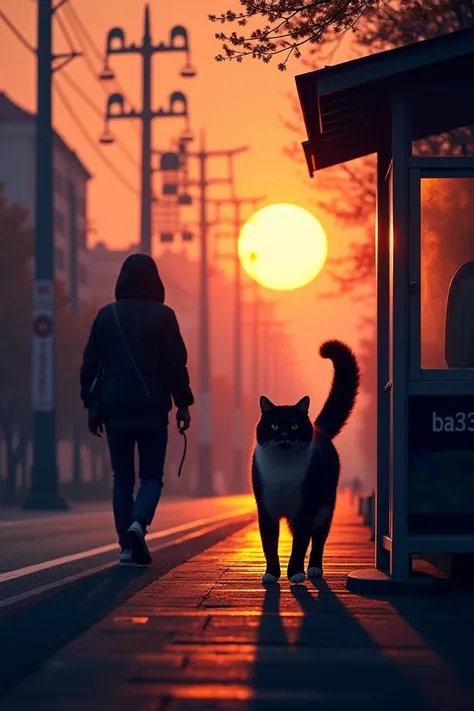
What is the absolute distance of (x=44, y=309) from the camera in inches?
1190

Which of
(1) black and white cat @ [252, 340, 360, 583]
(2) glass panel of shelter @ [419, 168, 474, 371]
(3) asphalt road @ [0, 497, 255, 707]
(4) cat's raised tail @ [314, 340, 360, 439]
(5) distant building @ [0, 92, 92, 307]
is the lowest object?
(3) asphalt road @ [0, 497, 255, 707]

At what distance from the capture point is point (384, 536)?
8.44 metres

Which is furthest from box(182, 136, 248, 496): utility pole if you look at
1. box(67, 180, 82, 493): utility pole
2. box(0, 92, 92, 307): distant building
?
box(0, 92, 92, 307): distant building

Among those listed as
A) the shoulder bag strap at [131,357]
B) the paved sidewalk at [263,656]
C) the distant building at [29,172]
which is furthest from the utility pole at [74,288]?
the paved sidewalk at [263,656]

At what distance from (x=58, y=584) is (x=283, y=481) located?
127 centimetres

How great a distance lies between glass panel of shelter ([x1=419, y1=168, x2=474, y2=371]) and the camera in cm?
801

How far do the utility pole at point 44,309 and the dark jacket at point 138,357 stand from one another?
812 inches

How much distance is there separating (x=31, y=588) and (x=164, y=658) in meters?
2.95

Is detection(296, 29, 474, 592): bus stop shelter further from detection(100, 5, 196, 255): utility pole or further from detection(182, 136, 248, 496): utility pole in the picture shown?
detection(182, 136, 248, 496): utility pole

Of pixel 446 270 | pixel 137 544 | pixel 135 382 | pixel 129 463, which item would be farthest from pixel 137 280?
pixel 446 270

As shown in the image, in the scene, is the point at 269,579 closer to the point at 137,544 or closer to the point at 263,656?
the point at 137,544

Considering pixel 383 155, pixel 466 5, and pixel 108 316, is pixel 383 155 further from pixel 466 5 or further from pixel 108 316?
pixel 466 5

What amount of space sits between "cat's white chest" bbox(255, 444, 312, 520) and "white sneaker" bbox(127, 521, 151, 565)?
106cm

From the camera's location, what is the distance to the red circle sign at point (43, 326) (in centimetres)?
3039
